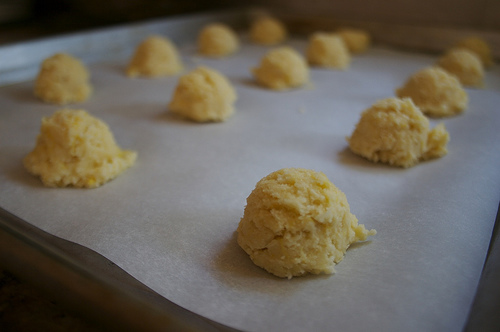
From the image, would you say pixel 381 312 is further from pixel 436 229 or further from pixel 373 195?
pixel 373 195

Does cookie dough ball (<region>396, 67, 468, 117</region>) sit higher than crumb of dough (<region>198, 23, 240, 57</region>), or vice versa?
cookie dough ball (<region>396, 67, 468, 117</region>)

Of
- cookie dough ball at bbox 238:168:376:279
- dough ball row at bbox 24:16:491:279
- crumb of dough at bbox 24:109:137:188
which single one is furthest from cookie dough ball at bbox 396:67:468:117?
crumb of dough at bbox 24:109:137:188

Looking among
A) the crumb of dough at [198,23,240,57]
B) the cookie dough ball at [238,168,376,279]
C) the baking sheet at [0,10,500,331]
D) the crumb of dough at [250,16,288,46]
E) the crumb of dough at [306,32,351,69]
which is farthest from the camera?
the crumb of dough at [250,16,288,46]

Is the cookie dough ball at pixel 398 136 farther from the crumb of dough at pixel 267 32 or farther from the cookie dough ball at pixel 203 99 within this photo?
the crumb of dough at pixel 267 32

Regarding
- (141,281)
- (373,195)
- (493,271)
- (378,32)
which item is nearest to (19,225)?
(141,281)

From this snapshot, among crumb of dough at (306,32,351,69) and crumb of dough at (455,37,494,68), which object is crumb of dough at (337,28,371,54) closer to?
crumb of dough at (306,32,351,69)

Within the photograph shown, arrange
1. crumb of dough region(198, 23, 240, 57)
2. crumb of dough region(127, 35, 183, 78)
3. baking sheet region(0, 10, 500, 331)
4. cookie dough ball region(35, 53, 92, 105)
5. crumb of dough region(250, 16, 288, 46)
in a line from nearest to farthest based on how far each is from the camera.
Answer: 1. baking sheet region(0, 10, 500, 331)
2. cookie dough ball region(35, 53, 92, 105)
3. crumb of dough region(127, 35, 183, 78)
4. crumb of dough region(198, 23, 240, 57)
5. crumb of dough region(250, 16, 288, 46)

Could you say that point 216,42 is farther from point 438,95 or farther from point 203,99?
point 438,95
